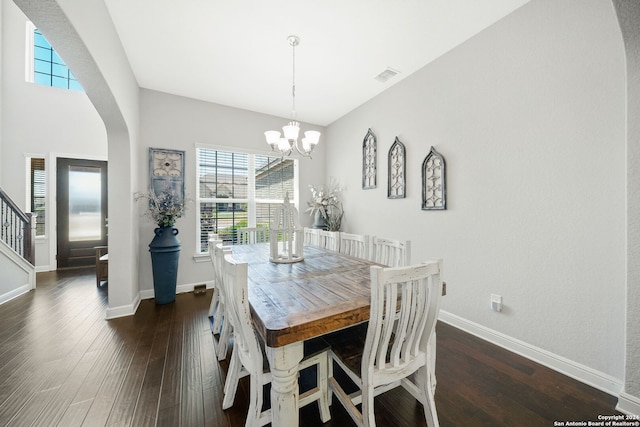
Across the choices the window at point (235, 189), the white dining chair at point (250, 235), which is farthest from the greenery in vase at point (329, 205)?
the white dining chair at point (250, 235)

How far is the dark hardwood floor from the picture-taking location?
4.62 feet

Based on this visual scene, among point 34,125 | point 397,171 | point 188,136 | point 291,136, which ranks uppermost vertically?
point 34,125

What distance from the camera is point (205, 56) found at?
2666mm

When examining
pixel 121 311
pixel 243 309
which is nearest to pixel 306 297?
pixel 243 309

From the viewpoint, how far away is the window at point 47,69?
4695 millimetres

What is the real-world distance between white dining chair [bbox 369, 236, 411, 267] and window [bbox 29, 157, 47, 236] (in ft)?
21.0

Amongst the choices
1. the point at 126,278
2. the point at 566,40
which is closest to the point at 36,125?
the point at 126,278

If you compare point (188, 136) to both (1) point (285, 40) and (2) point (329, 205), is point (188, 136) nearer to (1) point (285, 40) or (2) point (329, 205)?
(1) point (285, 40)

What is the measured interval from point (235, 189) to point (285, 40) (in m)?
2.42

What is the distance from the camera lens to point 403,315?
1108mm

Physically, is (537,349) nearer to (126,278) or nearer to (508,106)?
(508,106)

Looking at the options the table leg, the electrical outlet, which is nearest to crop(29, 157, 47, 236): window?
the table leg

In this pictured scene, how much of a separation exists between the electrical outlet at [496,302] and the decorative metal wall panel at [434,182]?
0.97m

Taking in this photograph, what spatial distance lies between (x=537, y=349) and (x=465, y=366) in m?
0.63
